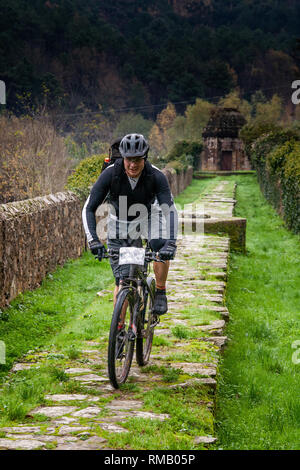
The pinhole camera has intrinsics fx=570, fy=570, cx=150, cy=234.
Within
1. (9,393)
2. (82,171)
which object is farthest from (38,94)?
(9,393)

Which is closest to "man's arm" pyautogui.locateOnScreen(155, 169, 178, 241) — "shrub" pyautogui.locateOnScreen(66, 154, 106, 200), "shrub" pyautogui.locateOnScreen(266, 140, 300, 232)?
"shrub" pyautogui.locateOnScreen(266, 140, 300, 232)

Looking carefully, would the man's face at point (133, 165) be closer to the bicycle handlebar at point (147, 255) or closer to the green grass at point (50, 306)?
the bicycle handlebar at point (147, 255)

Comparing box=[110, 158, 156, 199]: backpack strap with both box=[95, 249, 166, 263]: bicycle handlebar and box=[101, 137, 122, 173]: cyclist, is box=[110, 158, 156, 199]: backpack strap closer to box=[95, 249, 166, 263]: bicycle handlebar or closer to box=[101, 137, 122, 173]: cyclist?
box=[101, 137, 122, 173]: cyclist

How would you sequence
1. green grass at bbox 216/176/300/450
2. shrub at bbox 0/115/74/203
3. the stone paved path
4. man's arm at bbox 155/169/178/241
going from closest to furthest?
the stone paved path, green grass at bbox 216/176/300/450, man's arm at bbox 155/169/178/241, shrub at bbox 0/115/74/203

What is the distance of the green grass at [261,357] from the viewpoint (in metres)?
4.30

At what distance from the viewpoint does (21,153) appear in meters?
24.8

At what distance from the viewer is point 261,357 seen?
6023 millimetres

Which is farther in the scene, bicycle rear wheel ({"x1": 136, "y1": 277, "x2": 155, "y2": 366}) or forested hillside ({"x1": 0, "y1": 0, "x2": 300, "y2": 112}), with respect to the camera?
forested hillside ({"x1": 0, "y1": 0, "x2": 300, "y2": 112})

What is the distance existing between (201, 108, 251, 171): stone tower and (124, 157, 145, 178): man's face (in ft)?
171

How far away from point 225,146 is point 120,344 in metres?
54.0

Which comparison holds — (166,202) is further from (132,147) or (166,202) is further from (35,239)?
(35,239)

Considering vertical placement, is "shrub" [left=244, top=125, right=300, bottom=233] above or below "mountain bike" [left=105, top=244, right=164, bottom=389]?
above

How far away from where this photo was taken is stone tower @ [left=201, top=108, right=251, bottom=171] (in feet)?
186
